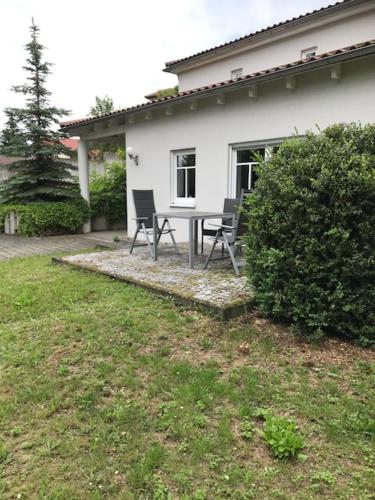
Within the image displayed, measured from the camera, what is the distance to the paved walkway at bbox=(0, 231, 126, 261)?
8070 mm

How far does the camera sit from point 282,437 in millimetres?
1994

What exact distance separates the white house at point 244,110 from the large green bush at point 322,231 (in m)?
0.62

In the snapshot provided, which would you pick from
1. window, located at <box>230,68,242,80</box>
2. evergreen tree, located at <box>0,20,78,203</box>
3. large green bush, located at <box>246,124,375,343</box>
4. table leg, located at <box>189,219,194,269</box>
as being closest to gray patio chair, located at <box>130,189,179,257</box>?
table leg, located at <box>189,219,194,269</box>

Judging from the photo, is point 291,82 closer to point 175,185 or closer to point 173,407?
point 175,185

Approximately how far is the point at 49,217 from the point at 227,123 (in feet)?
20.6

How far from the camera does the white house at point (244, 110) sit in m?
5.46

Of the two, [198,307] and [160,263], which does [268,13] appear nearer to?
[160,263]

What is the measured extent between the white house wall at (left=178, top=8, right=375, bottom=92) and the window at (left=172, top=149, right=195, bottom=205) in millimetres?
4430

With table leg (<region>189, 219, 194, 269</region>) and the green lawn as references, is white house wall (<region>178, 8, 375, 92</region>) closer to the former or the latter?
table leg (<region>189, 219, 194, 269</region>)

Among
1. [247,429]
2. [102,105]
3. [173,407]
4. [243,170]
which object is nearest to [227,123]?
[243,170]

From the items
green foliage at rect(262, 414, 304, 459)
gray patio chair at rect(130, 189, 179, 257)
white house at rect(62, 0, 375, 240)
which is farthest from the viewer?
gray patio chair at rect(130, 189, 179, 257)

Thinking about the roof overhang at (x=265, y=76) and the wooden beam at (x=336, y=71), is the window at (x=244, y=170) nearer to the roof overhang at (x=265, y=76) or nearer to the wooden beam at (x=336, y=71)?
the roof overhang at (x=265, y=76)

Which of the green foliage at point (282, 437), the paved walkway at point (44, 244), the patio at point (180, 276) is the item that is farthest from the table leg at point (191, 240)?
the paved walkway at point (44, 244)

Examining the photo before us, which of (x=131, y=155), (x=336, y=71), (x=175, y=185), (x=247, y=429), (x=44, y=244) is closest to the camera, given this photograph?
(x=247, y=429)
